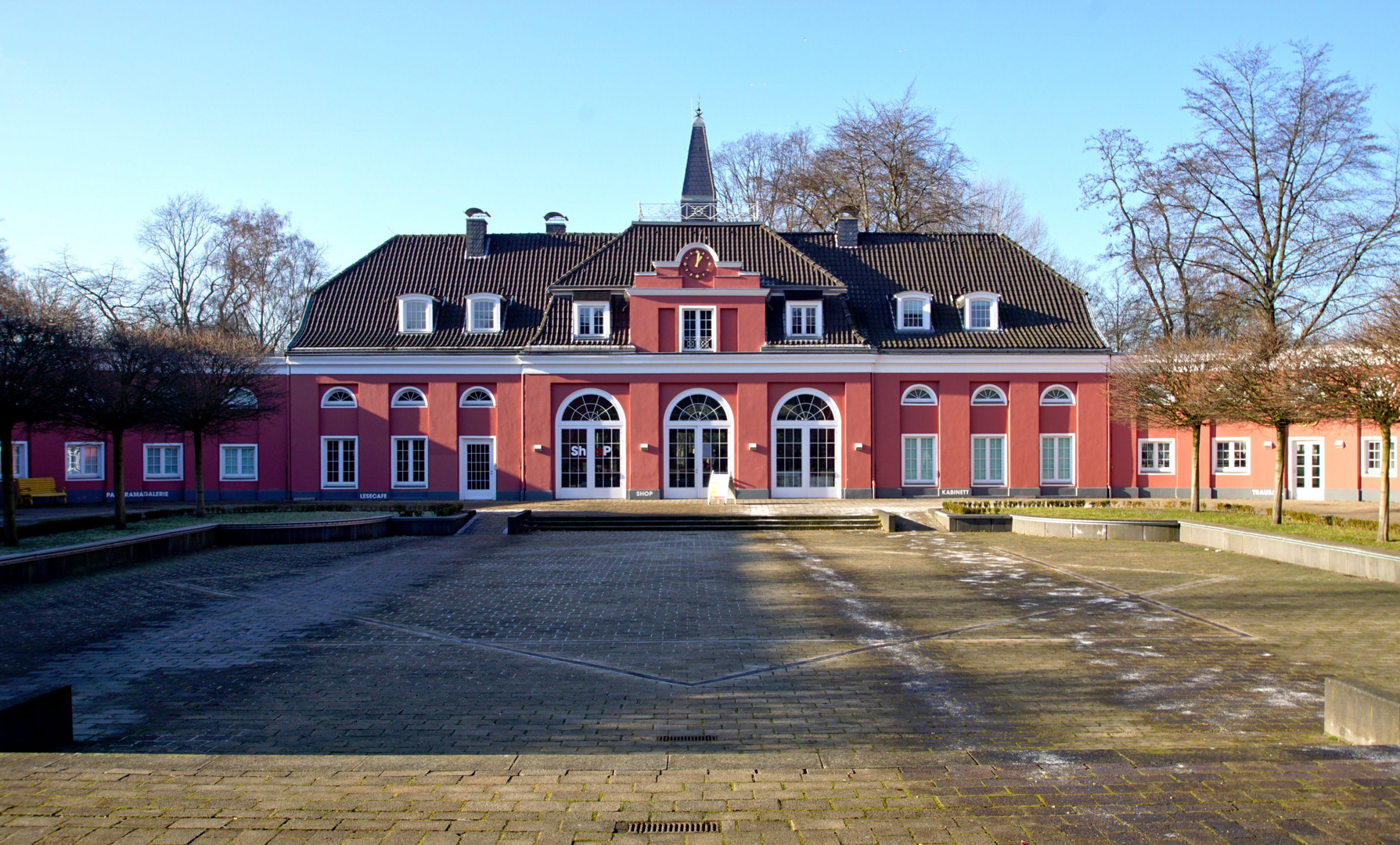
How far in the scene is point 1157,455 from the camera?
32.5m

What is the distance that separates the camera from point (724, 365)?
30.6m

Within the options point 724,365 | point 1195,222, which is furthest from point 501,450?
point 1195,222

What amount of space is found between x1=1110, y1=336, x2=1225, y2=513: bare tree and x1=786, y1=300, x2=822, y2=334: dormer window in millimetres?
9702

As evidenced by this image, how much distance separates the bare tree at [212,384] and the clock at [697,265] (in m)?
13.1

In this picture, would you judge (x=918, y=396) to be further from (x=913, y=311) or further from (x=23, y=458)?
(x=23, y=458)

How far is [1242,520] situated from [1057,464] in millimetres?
11120

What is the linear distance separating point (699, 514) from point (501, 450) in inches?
373

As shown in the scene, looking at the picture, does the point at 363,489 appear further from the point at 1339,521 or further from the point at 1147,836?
the point at 1147,836

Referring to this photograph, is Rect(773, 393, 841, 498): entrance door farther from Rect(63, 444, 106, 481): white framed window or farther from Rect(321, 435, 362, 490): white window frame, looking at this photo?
Rect(63, 444, 106, 481): white framed window

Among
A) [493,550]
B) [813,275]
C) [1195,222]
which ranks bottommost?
[493,550]

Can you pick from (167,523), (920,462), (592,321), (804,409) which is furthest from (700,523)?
(167,523)

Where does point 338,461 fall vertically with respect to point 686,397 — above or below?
below

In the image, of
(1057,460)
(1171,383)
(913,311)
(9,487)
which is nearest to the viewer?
(9,487)

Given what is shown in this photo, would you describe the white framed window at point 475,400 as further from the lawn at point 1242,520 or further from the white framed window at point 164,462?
the lawn at point 1242,520
